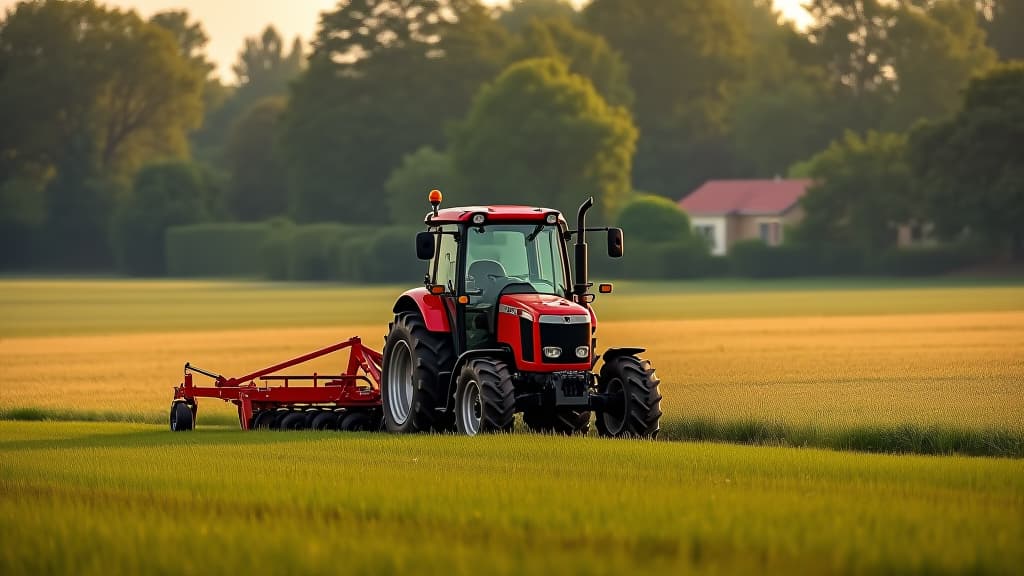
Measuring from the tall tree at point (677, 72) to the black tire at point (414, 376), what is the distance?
115 metres

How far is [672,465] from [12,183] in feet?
410

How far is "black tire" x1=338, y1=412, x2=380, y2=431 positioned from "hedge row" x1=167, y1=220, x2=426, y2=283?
74.0m

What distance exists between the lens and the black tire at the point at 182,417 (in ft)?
68.4

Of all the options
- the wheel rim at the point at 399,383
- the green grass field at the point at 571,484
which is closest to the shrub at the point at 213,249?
the green grass field at the point at 571,484

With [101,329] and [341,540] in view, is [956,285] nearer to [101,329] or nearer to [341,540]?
[101,329]

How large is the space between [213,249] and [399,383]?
107m

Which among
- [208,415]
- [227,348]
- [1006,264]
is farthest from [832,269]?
[208,415]

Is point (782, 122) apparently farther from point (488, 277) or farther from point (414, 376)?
A: point (414, 376)

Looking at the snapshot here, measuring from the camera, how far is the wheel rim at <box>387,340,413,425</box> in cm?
1992

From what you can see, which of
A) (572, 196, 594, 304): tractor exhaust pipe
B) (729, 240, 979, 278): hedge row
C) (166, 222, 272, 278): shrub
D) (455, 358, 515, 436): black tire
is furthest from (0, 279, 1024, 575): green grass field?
(166, 222, 272, 278): shrub

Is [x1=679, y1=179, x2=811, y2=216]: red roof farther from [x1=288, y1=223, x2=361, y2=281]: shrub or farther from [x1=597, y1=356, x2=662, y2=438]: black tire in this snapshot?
[x1=597, y1=356, x2=662, y2=438]: black tire

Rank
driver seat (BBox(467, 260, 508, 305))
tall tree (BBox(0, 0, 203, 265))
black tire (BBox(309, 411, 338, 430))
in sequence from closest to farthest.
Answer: driver seat (BBox(467, 260, 508, 305))
black tire (BBox(309, 411, 338, 430))
tall tree (BBox(0, 0, 203, 265))

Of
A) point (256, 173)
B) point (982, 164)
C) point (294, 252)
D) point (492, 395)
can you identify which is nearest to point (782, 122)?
point (294, 252)

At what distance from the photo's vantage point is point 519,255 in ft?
63.7
